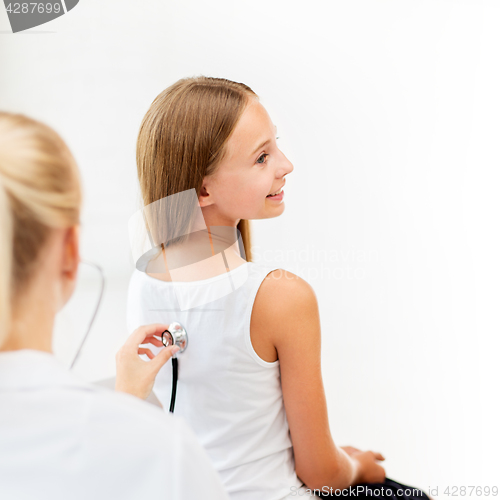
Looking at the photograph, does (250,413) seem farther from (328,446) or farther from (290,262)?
(290,262)

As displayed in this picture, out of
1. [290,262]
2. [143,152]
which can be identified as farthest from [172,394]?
[290,262]

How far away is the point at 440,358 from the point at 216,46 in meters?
1.05

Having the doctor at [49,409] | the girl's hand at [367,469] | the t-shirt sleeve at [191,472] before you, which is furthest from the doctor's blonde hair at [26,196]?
the girl's hand at [367,469]

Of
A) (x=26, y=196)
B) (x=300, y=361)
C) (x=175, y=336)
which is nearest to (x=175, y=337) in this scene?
(x=175, y=336)

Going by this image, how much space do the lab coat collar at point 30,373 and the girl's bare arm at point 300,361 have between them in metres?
0.32

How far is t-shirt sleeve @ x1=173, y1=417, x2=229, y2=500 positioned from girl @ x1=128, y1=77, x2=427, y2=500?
29 cm

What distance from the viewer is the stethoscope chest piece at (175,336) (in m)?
0.63

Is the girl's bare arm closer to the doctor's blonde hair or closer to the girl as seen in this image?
the girl

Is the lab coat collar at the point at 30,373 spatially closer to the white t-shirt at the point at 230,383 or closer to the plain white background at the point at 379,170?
the white t-shirt at the point at 230,383

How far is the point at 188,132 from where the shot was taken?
638mm

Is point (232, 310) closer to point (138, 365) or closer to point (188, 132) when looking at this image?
point (138, 365)

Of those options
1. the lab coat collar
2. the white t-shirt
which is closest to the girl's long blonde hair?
the white t-shirt

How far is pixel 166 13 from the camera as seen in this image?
1.02m

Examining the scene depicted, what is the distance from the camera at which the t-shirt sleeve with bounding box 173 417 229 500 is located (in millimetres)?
291
